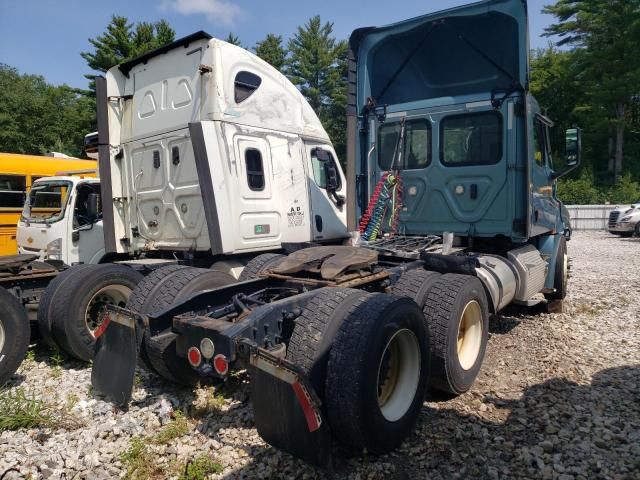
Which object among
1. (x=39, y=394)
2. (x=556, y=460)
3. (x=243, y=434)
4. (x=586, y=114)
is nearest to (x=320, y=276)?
(x=243, y=434)

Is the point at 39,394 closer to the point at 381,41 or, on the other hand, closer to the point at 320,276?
the point at 320,276

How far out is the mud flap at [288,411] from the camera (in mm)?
2391

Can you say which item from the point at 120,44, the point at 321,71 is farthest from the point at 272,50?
the point at 120,44

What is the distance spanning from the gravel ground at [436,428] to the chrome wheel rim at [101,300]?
464mm

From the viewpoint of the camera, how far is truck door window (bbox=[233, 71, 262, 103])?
6199 millimetres

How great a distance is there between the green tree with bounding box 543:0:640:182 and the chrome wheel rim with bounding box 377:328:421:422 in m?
35.1

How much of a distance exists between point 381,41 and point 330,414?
16.9 ft

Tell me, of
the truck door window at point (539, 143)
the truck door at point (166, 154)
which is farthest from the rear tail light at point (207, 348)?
the truck door window at point (539, 143)

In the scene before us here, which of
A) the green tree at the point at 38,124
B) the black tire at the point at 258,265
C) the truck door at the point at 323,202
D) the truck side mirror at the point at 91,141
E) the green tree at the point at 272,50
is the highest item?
the green tree at the point at 272,50

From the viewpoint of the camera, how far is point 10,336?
4250mm

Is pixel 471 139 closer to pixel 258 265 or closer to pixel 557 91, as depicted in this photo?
pixel 258 265

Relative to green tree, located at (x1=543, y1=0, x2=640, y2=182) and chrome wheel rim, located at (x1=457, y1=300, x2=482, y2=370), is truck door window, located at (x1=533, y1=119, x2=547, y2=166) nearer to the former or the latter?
chrome wheel rim, located at (x1=457, y1=300, x2=482, y2=370)

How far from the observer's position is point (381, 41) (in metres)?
6.24

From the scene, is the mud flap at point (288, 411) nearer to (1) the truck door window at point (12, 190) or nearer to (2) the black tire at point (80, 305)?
(2) the black tire at point (80, 305)
